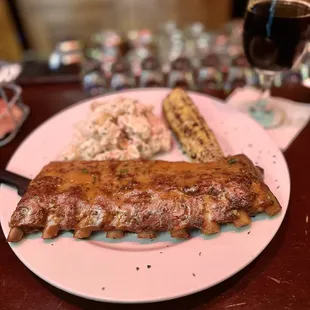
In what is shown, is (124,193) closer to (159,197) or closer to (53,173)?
(159,197)

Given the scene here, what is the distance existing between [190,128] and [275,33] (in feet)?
1.71

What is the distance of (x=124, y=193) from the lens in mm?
1052

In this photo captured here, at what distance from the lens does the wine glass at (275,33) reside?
133 cm

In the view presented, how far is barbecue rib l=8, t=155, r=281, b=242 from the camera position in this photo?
1.00 meters

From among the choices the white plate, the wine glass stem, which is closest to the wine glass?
the wine glass stem

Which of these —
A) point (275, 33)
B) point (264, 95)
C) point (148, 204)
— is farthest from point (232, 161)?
point (264, 95)

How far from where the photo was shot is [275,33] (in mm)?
1362

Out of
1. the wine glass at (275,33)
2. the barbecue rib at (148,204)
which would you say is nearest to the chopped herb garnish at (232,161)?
the barbecue rib at (148,204)

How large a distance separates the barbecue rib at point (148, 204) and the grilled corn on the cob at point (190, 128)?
0.75ft

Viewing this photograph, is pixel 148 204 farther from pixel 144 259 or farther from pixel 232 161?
pixel 232 161

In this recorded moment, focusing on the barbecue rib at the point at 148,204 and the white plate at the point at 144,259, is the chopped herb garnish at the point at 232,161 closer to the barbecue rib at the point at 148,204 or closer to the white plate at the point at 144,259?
the barbecue rib at the point at 148,204

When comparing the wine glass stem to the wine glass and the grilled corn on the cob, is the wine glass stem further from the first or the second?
the grilled corn on the cob

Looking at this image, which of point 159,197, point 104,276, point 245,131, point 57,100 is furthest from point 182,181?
point 57,100

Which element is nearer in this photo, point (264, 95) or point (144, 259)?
point (144, 259)
